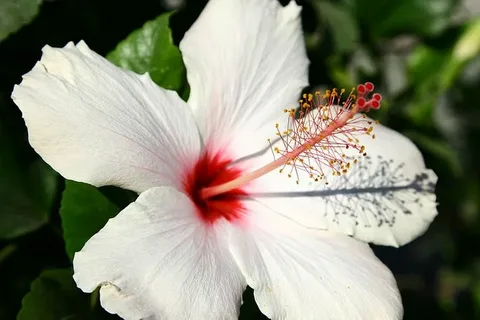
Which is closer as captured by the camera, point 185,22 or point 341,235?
point 341,235

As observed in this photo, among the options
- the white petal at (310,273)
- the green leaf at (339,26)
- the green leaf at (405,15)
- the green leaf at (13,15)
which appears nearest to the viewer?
the white petal at (310,273)

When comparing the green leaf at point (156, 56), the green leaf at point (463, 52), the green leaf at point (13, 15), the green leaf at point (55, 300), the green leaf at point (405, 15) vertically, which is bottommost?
the green leaf at point (55, 300)

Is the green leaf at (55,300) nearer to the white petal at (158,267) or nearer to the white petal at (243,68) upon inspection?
the white petal at (158,267)

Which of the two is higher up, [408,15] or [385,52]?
[408,15]

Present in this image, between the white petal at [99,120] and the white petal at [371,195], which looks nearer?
the white petal at [99,120]

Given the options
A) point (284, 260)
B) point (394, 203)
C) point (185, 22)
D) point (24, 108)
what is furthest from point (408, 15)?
point (24, 108)

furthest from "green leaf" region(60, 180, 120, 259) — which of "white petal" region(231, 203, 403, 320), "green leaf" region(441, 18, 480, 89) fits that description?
"green leaf" region(441, 18, 480, 89)

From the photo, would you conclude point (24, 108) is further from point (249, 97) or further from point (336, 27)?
point (336, 27)

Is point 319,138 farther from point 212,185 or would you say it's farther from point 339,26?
point 339,26

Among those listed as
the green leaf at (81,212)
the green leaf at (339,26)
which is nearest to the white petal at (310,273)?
the green leaf at (81,212)
